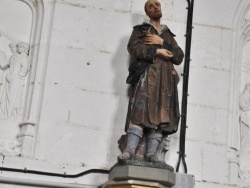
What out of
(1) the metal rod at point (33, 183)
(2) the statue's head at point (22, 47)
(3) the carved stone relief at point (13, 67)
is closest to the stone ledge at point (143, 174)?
(1) the metal rod at point (33, 183)

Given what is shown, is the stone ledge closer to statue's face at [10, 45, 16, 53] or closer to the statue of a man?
the statue of a man

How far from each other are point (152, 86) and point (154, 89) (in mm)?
26

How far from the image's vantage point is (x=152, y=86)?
17.4ft

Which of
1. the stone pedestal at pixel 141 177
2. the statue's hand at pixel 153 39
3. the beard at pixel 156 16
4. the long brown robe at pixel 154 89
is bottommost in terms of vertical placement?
the stone pedestal at pixel 141 177

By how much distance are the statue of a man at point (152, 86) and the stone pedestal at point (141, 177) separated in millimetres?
84

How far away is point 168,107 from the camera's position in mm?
5285

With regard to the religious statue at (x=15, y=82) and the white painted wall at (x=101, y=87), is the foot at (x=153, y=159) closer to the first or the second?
the white painted wall at (x=101, y=87)

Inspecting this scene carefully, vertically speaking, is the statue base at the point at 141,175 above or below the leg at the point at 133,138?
below

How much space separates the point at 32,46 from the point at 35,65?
0.67 ft

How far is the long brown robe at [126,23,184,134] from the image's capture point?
5227 millimetres

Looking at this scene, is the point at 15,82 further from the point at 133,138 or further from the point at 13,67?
the point at 133,138

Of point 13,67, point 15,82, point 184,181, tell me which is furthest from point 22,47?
point 184,181

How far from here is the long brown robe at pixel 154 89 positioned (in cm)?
523

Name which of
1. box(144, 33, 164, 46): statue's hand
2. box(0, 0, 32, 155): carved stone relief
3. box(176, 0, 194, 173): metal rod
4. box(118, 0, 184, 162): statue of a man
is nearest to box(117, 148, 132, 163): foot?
box(118, 0, 184, 162): statue of a man
